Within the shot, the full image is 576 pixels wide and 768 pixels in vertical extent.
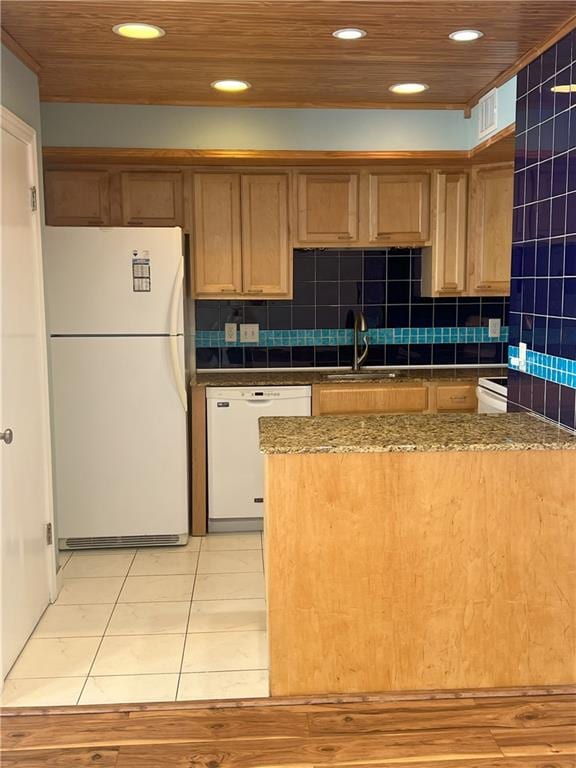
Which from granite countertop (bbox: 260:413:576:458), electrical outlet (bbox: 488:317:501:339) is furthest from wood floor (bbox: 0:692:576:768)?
electrical outlet (bbox: 488:317:501:339)

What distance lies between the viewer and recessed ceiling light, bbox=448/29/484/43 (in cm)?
293

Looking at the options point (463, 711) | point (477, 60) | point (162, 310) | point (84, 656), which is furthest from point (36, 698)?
point (477, 60)

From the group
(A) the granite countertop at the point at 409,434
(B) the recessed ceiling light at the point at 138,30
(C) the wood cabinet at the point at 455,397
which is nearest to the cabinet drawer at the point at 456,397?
(C) the wood cabinet at the point at 455,397

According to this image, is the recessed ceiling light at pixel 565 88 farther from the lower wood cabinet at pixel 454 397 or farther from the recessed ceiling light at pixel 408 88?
the lower wood cabinet at pixel 454 397

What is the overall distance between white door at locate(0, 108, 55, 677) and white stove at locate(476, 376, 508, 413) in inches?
88.4

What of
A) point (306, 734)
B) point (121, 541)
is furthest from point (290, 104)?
point (306, 734)

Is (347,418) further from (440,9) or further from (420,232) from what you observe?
(420,232)

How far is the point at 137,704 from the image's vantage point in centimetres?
272

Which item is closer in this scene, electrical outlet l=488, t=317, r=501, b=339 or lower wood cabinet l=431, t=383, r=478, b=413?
lower wood cabinet l=431, t=383, r=478, b=413

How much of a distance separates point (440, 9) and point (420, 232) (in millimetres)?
2042

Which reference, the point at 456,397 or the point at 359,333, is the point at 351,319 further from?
the point at 456,397

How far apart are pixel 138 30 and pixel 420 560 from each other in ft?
7.10

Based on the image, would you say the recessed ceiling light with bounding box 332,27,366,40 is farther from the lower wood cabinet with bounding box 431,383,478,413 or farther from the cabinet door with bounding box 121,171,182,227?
the lower wood cabinet with bounding box 431,383,478,413

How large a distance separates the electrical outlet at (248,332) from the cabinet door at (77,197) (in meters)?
1.08
